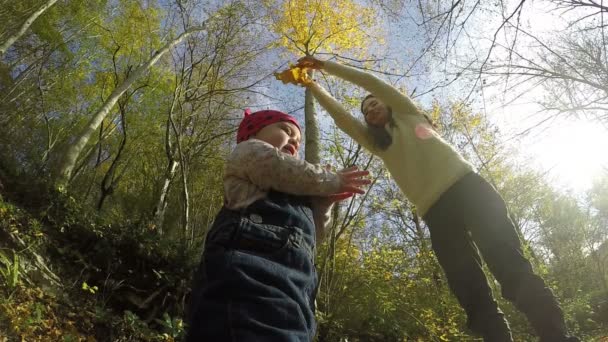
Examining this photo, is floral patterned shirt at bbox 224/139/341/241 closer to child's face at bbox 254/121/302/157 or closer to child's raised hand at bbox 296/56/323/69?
child's face at bbox 254/121/302/157

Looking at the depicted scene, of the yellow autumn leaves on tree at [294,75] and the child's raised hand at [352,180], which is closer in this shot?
the child's raised hand at [352,180]

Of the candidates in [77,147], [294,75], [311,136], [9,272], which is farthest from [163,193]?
[294,75]

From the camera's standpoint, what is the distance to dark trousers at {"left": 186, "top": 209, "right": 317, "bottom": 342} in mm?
738

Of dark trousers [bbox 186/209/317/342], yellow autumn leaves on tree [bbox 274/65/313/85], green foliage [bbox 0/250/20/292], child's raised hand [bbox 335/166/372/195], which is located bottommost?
green foliage [bbox 0/250/20/292]

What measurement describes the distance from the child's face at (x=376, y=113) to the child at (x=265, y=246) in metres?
1.21

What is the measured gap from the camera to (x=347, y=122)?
2457 mm

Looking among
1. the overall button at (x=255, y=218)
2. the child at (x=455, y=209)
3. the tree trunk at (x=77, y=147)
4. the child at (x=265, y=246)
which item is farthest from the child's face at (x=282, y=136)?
the tree trunk at (x=77, y=147)

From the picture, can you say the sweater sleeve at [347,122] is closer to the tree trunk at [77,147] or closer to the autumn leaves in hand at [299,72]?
the autumn leaves in hand at [299,72]

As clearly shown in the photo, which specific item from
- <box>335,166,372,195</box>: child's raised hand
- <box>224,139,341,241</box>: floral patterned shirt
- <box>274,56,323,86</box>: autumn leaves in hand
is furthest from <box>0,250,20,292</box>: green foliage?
<box>335,166,372,195</box>: child's raised hand

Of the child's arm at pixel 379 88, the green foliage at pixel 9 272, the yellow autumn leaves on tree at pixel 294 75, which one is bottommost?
the green foliage at pixel 9 272

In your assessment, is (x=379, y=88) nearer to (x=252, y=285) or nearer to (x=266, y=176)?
(x=266, y=176)

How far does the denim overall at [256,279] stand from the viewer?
29.2 inches

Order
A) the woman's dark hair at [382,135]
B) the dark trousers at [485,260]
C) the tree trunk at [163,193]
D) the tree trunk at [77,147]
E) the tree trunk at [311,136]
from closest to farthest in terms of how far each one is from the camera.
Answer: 1. the dark trousers at [485,260]
2. the woman's dark hair at [382,135]
3. the tree trunk at [311,136]
4. the tree trunk at [77,147]
5. the tree trunk at [163,193]

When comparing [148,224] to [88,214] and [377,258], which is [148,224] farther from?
[377,258]
